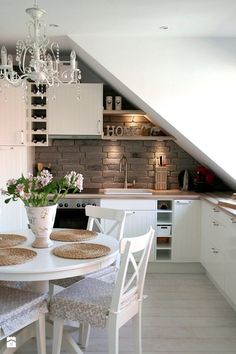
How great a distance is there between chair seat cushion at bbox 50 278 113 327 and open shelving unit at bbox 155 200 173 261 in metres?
1.77

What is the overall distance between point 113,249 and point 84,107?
2.19m

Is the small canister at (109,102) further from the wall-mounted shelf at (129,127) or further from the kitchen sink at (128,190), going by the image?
the kitchen sink at (128,190)

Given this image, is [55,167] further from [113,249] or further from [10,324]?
[10,324]

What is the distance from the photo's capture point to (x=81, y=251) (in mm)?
2055

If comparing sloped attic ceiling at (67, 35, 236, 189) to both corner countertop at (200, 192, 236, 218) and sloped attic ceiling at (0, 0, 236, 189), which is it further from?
corner countertop at (200, 192, 236, 218)

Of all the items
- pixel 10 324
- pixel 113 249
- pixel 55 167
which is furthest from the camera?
pixel 55 167

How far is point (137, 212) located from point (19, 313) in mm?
2112

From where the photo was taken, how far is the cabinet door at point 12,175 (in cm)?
370

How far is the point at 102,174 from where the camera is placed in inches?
171

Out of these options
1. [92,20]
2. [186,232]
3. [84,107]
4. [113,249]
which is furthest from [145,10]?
[186,232]

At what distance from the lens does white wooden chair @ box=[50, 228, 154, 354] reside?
1.80 m

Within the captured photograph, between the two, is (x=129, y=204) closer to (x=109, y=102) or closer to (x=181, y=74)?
(x=109, y=102)

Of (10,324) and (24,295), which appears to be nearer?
(10,324)

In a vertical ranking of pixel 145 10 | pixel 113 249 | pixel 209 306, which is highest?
pixel 145 10
